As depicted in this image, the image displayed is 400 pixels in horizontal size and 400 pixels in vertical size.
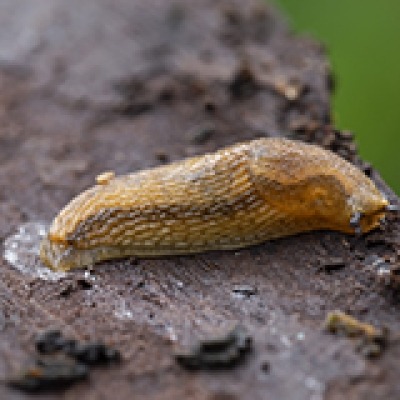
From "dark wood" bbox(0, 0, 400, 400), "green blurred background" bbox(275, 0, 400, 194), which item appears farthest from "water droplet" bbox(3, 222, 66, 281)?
"green blurred background" bbox(275, 0, 400, 194)

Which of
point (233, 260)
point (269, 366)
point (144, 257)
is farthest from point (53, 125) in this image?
point (269, 366)

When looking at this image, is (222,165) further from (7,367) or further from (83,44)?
(83,44)

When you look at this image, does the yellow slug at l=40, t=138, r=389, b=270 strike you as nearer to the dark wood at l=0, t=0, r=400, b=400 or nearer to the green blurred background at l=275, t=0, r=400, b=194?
the dark wood at l=0, t=0, r=400, b=400

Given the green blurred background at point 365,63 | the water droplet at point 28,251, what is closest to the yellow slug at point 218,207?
the water droplet at point 28,251

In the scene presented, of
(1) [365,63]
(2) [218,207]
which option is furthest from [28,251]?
(1) [365,63]

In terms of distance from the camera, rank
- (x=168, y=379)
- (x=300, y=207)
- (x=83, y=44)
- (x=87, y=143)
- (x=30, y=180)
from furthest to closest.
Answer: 1. (x=83, y=44)
2. (x=87, y=143)
3. (x=30, y=180)
4. (x=300, y=207)
5. (x=168, y=379)

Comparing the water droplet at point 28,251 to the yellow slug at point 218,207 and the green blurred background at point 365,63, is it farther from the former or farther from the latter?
the green blurred background at point 365,63

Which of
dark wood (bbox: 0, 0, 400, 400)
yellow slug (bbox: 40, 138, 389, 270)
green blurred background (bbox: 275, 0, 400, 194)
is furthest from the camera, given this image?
green blurred background (bbox: 275, 0, 400, 194)
